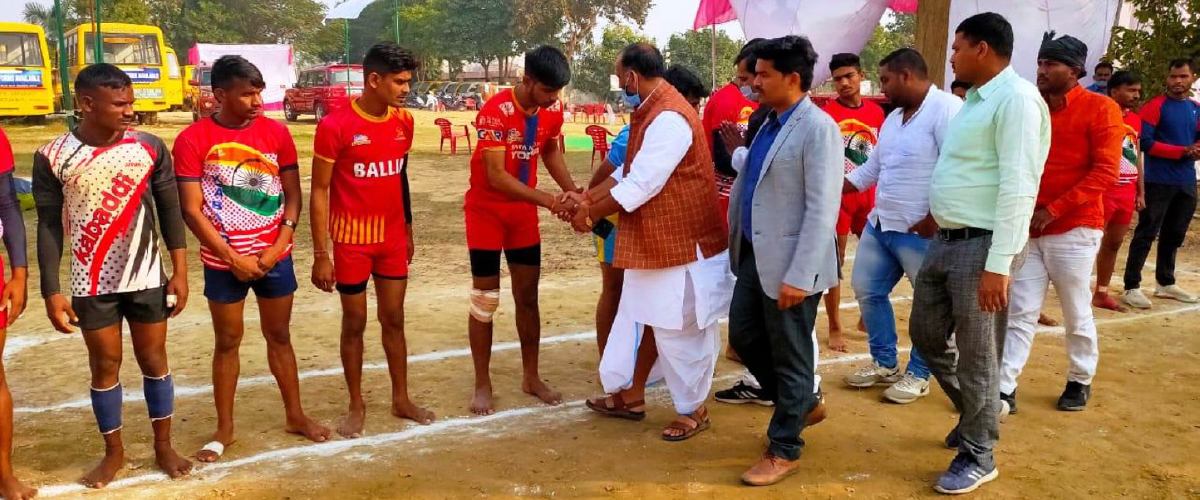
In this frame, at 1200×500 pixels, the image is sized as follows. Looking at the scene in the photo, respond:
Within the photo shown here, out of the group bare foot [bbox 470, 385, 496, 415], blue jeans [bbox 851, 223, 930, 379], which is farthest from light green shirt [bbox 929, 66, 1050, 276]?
bare foot [bbox 470, 385, 496, 415]

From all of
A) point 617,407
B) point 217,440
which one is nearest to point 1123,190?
point 617,407

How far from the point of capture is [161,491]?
3.85 m

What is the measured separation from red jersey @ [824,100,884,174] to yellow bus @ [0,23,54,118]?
26716 millimetres

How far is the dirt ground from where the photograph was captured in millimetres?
3900

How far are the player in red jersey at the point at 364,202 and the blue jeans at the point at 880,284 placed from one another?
2.59 metres

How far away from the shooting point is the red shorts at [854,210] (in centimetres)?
618

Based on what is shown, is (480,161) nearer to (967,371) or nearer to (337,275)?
(337,275)

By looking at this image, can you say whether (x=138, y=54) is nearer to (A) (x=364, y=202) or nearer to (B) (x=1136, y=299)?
(A) (x=364, y=202)

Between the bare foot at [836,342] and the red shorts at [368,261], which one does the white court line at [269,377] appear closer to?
the red shorts at [368,261]

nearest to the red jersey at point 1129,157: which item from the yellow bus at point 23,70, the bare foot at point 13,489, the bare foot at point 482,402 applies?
the bare foot at point 482,402

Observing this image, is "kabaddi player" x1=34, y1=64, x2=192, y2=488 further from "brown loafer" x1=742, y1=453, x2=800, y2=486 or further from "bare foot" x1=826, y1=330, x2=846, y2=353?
"bare foot" x1=826, y1=330, x2=846, y2=353

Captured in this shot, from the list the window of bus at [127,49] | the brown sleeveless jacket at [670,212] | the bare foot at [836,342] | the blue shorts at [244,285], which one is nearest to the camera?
the blue shorts at [244,285]

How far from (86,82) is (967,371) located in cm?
381

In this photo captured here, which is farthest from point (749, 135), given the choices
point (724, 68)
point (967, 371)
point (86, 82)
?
point (724, 68)
